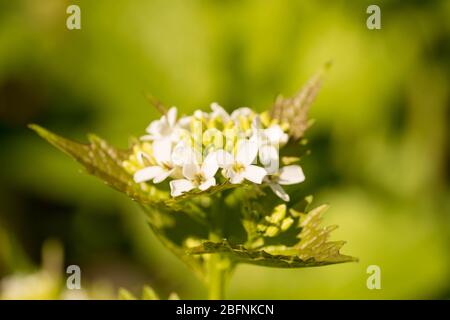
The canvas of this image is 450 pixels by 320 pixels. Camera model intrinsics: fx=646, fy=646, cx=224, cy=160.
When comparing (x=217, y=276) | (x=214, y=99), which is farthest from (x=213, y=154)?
(x=214, y=99)

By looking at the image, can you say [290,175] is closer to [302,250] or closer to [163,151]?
[302,250]

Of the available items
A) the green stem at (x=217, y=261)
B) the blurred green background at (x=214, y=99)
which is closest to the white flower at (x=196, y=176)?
the green stem at (x=217, y=261)

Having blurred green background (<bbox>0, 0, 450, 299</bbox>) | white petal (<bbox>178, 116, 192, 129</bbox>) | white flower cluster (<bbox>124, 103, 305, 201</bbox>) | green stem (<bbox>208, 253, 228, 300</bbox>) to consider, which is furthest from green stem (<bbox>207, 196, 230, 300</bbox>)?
blurred green background (<bbox>0, 0, 450, 299</bbox>)

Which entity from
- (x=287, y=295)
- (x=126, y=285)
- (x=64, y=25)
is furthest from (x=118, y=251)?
(x=64, y=25)

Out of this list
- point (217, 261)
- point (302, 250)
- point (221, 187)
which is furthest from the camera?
point (217, 261)

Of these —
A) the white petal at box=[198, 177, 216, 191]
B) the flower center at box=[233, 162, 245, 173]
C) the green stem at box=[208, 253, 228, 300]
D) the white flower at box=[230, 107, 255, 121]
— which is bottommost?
the green stem at box=[208, 253, 228, 300]

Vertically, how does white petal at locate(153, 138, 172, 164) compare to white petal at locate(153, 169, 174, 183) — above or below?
above

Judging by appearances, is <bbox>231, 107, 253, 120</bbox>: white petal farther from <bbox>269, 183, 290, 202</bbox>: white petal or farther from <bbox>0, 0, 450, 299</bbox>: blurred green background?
<bbox>0, 0, 450, 299</bbox>: blurred green background
